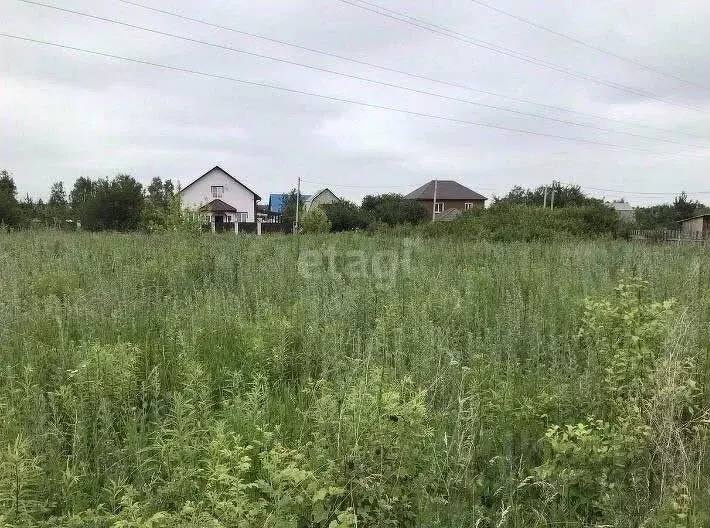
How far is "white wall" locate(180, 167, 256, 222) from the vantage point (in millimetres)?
52969

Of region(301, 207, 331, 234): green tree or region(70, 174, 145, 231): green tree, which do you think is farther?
region(70, 174, 145, 231): green tree

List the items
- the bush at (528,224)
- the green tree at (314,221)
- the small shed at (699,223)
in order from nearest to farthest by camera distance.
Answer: the bush at (528,224) → the green tree at (314,221) → the small shed at (699,223)

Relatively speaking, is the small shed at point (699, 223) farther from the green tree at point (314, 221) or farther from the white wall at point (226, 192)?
the white wall at point (226, 192)

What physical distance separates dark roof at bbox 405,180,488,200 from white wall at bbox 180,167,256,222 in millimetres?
23983

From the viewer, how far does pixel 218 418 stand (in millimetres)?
2619

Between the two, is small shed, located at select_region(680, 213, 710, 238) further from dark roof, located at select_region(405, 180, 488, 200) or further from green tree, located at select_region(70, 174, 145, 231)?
green tree, located at select_region(70, 174, 145, 231)

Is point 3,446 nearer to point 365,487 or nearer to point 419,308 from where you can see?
point 365,487

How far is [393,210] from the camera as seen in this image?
50219 millimetres

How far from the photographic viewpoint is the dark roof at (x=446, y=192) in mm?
66125

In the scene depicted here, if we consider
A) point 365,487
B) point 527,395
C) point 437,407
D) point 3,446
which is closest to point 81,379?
point 3,446

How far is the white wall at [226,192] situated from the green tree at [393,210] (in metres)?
13.8

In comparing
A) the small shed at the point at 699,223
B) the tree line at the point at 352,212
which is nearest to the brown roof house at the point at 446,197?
the tree line at the point at 352,212

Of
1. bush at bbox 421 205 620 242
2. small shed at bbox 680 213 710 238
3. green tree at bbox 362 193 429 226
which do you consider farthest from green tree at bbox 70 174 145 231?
small shed at bbox 680 213 710 238

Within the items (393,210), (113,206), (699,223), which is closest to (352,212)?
(393,210)
